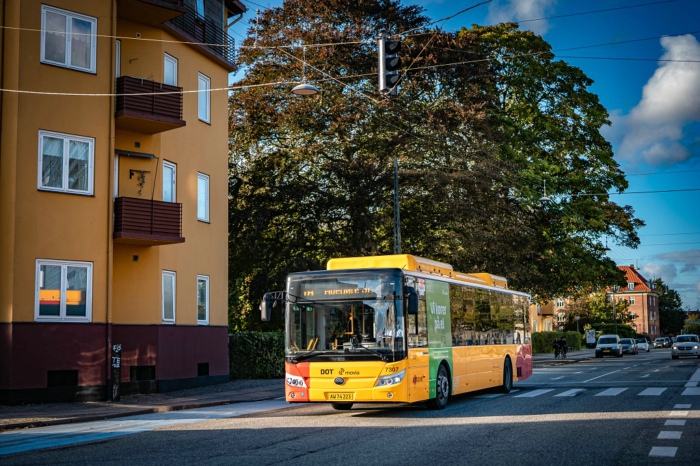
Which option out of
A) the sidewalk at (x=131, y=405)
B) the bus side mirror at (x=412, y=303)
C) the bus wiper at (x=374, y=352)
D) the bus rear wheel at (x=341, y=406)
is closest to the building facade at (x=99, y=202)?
the sidewalk at (x=131, y=405)

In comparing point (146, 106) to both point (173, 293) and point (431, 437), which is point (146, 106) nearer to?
point (173, 293)

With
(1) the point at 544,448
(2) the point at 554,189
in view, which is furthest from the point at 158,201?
(2) the point at 554,189

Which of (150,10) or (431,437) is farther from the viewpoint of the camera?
(150,10)

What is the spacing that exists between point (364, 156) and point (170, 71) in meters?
10.5

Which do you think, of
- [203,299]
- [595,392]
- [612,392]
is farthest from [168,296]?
[612,392]

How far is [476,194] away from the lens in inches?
1410

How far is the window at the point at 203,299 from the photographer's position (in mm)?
28062

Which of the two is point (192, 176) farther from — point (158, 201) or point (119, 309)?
point (119, 309)

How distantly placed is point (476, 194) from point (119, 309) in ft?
54.9

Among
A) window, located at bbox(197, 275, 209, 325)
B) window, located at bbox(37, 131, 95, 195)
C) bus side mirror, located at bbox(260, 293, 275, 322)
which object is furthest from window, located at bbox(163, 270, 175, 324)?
bus side mirror, located at bbox(260, 293, 275, 322)

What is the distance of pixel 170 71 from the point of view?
2700 centimetres

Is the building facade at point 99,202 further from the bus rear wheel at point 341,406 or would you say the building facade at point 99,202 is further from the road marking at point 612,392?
the road marking at point 612,392

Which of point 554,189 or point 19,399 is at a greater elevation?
point 554,189

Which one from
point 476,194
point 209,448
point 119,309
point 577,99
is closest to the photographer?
point 209,448
